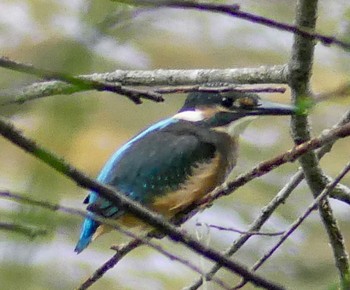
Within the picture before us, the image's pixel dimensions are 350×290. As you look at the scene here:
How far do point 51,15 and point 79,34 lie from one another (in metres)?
2.66

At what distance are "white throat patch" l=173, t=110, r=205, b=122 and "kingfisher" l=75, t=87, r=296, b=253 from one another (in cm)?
5

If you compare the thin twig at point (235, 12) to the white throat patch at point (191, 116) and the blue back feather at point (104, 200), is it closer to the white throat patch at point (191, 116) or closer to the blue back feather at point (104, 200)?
the blue back feather at point (104, 200)

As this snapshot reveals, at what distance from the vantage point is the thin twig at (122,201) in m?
0.85

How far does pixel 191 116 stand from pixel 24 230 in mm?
1956

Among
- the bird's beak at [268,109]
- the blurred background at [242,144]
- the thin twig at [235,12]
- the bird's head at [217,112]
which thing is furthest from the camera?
the blurred background at [242,144]

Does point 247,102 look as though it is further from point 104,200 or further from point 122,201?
point 122,201

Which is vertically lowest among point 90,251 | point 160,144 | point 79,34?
point 79,34

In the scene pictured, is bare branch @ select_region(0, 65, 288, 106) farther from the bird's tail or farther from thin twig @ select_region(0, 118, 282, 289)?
thin twig @ select_region(0, 118, 282, 289)

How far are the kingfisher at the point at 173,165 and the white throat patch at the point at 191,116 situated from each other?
5 cm

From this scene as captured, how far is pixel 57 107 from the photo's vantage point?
1.09m

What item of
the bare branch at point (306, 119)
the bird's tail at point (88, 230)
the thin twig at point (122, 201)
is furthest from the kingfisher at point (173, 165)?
the thin twig at point (122, 201)

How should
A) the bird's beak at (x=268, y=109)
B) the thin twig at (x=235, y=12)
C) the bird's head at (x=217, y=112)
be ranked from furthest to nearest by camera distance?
the bird's head at (x=217, y=112) < the bird's beak at (x=268, y=109) < the thin twig at (x=235, y=12)

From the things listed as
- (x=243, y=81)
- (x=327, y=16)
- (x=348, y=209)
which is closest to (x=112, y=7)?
(x=243, y=81)

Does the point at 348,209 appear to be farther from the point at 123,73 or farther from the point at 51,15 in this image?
the point at 123,73
